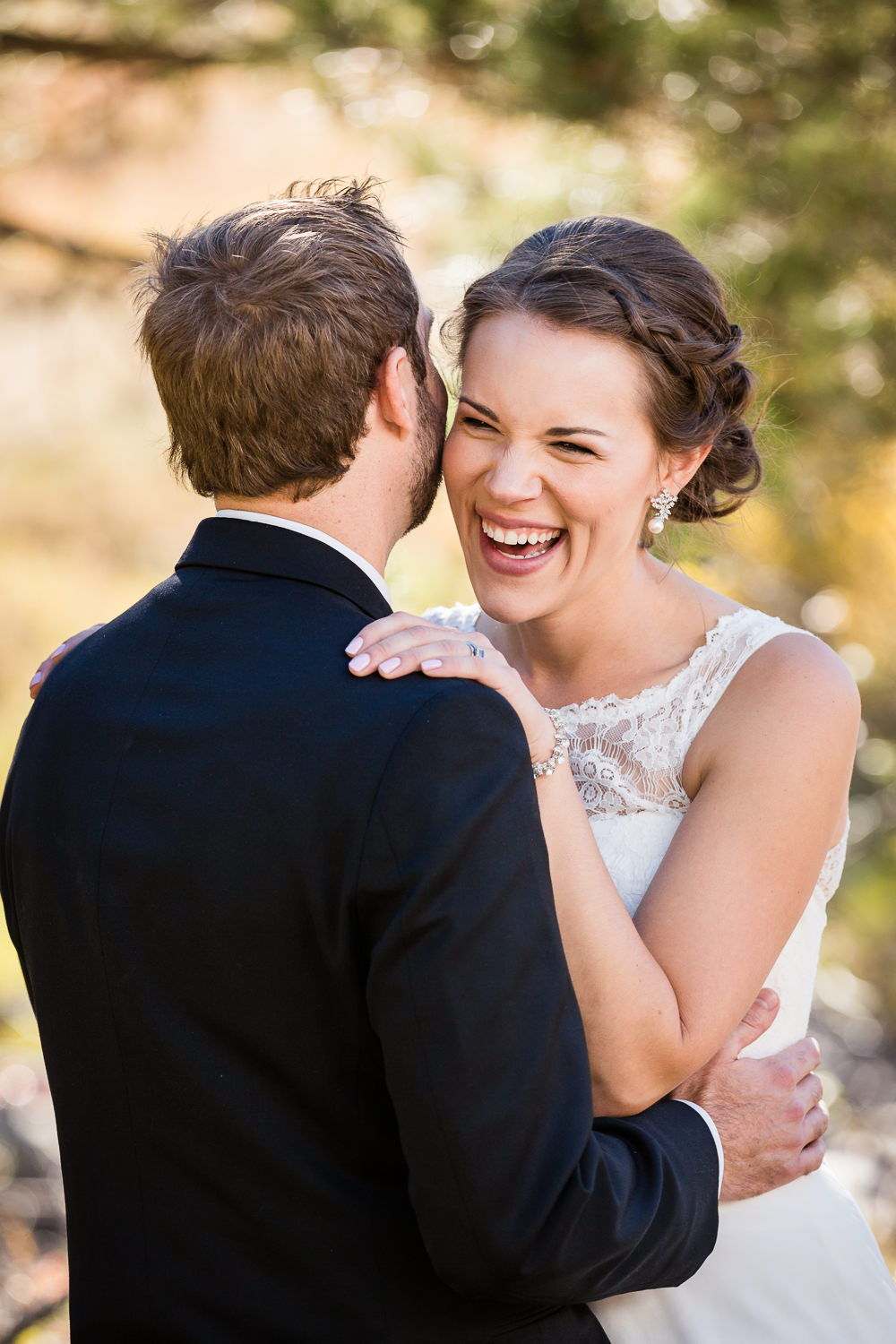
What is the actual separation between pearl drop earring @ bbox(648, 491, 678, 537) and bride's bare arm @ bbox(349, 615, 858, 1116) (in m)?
0.33

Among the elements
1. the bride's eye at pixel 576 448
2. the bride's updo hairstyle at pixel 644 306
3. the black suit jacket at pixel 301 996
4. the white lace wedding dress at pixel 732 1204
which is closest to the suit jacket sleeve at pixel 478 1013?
the black suit jacket at pixel 301 996

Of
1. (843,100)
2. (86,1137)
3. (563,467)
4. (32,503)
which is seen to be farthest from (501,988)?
(32,503)

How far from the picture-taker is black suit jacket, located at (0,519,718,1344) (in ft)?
4.17

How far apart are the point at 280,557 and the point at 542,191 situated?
281 cm

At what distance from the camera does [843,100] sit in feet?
12.7

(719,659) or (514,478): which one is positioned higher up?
(514,478)

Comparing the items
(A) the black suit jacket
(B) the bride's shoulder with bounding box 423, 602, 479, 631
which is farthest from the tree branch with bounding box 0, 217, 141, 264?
(A) the black suit jacket

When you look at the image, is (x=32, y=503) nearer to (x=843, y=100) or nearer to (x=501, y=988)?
(x=843, y=100)

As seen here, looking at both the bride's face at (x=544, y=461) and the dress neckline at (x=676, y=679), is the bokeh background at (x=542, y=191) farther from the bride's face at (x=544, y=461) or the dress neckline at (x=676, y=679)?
the bride's face at (x=544, y=461)

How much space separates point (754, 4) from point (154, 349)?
125 inches

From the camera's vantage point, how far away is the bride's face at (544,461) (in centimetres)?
211

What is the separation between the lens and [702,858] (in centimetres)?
193

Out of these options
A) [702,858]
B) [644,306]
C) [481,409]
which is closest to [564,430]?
[481,409]

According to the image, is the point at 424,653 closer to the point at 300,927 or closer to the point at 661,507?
the point at 300,927
